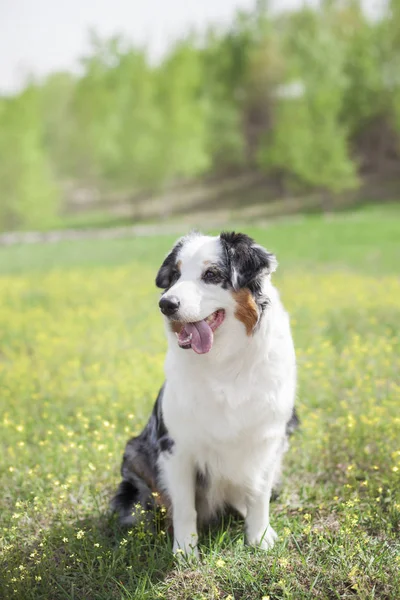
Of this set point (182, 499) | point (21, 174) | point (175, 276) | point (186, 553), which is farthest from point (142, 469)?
point (21, 174)

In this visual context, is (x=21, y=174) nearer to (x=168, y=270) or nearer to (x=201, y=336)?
(x=168, y=270)

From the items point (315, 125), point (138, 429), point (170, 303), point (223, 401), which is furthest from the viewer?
point (315, 125)

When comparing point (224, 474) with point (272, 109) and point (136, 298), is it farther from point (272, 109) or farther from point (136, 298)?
point (272, 109)

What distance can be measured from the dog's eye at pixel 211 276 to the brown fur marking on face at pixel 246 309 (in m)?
0.10

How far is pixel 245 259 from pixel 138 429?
2.49m

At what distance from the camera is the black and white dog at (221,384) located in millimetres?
2998

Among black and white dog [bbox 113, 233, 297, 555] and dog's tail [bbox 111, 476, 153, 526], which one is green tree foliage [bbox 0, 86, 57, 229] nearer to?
dog's tail [bbox 111, 476, 153, 526]

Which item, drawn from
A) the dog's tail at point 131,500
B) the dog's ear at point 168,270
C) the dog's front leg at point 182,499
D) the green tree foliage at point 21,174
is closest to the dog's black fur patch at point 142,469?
the dog's tail at point 131,500

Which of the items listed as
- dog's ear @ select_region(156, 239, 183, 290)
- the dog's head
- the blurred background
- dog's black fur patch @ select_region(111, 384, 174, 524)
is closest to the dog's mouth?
the dog's head

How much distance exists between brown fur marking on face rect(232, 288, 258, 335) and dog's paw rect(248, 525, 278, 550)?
1.14 meters

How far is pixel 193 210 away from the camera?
33.5m

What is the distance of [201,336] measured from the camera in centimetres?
297

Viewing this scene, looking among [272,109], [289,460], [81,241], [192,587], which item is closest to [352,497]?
[289,460]

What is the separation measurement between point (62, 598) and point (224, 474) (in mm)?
1005
